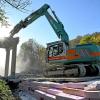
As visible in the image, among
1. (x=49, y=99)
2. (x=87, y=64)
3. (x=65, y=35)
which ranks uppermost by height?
(x=65, y=35)

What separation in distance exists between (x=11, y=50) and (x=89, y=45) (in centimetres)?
2310

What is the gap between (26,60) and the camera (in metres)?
85.3

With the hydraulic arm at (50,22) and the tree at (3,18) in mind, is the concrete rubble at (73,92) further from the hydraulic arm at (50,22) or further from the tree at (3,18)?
the hydraulic arm at (50,22)

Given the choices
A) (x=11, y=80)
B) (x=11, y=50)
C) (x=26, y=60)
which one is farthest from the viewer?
(x=26, y=60)

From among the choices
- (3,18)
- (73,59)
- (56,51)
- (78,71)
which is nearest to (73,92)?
(3,18)

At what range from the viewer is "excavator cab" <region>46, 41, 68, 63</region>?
80.8 feet

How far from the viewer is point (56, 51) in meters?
25.1

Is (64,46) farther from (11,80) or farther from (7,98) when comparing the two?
(7,98)

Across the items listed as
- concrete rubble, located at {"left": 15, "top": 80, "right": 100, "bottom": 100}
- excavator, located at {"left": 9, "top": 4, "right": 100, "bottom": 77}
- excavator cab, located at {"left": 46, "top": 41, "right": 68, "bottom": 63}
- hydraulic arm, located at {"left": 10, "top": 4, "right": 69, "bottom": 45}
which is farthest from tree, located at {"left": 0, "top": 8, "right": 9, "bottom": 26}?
hydraulic arm, located at {"left": 10, "top": 4, "right": 69, "bottom": 45}

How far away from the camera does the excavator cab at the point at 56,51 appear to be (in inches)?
969

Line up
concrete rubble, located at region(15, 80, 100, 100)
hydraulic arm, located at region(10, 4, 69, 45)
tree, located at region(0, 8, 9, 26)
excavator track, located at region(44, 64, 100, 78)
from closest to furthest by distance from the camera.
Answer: tree, located at region(0, 8, 9, 26), concrete rubble, located at region(15, 80, 100, 100), excavator track, located at region(44, 64, 100, 78), hydraulic arm, located at region(10, 4, 69, 45)

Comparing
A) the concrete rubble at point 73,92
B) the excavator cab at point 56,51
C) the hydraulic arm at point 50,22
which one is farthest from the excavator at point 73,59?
the concrete rubble at point 73,92

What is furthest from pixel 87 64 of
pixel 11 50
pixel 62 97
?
pixel 11 50

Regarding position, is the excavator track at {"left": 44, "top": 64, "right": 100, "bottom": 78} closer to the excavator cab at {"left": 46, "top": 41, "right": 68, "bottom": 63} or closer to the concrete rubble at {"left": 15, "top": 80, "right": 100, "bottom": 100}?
the excavator cab at {"left": 46, "top": 41, "right": 68, "bottom": 63}
